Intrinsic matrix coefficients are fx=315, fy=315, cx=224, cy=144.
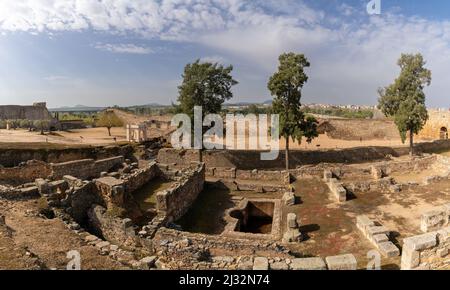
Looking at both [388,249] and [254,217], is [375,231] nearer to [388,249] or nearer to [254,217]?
[388,249]

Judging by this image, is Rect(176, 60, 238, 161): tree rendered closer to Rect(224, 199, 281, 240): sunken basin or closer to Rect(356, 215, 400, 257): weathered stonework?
Rect(224, 199, 281, 240): sunken basin

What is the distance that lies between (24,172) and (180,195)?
44.8 ft

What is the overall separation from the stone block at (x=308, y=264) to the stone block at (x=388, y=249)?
4.19m

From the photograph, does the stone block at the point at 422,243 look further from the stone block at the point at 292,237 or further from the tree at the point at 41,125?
the tree at the point at 41,125

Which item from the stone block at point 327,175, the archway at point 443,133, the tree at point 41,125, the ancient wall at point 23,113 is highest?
the ancient wall at point 23,113

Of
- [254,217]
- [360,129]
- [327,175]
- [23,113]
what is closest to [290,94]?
[327,175]

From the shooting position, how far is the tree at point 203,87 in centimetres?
2673

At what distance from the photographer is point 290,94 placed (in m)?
24.8

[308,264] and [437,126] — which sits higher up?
[437,126]

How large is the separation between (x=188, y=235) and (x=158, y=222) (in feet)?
5.34

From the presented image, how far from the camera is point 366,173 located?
77.0 feet

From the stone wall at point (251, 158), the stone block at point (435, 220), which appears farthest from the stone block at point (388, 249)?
the stone wall at point (251, 158)

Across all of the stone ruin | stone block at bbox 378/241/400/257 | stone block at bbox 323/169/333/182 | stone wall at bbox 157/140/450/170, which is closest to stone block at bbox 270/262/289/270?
the stone ruin

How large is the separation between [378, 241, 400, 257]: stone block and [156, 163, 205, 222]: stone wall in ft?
28.7
